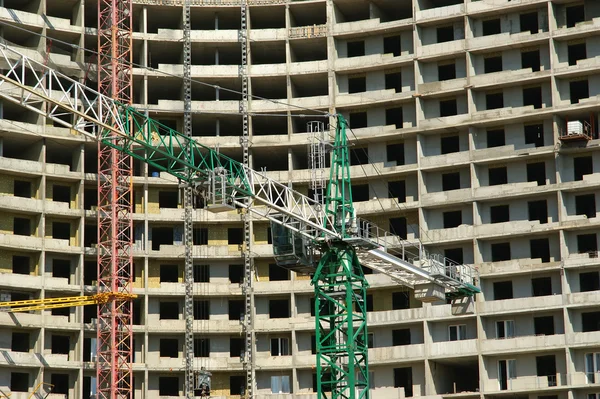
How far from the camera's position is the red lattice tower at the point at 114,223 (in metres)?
126

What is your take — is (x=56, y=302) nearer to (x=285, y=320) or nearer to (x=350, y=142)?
(x=285, y=320)

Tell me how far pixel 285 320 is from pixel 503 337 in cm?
2058

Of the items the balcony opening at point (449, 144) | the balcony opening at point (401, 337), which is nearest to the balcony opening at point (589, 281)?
the balcony opening at point (401, 337)

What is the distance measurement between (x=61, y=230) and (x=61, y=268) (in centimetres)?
374

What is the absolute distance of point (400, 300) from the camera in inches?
5212

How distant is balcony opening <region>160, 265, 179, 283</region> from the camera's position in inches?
5394

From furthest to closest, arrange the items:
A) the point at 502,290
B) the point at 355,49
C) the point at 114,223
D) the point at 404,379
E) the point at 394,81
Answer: the point at 355,49
the point at 394,81
the point at 404,379
the point at 114,223
the point at 502,290

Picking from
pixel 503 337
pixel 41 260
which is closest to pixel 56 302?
pixel 41 260

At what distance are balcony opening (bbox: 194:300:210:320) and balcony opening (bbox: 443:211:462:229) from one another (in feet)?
78.1

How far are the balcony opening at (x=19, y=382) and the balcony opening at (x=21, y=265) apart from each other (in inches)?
390

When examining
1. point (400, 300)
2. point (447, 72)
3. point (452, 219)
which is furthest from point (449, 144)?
point (400, 300)

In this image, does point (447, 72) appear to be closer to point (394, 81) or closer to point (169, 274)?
point (394, 81)

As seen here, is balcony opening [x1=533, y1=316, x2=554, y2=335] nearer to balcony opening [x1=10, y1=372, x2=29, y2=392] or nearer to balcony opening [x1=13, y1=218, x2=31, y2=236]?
balcony opening [x1=10, y1=372, x2=29, y2=392]

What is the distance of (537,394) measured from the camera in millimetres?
122250
